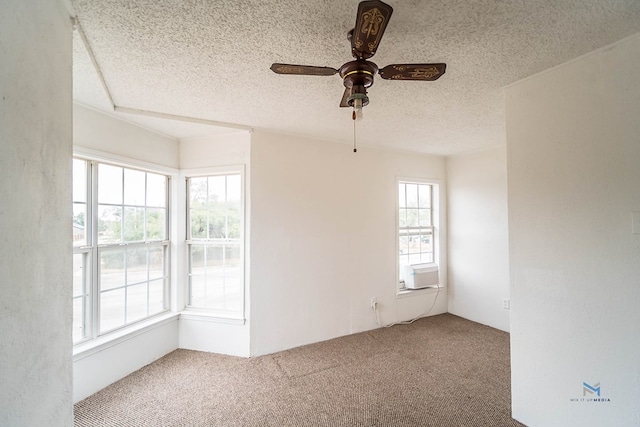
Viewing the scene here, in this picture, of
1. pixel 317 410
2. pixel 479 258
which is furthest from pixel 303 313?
pixel 479 258

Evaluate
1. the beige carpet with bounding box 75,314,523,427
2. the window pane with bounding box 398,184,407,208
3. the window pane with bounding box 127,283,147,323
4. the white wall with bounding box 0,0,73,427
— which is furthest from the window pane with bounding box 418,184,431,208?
the white wall with bounding box 0,0,73,427

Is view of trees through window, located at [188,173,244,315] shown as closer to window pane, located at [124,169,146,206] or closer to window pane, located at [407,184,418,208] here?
window pane, located at [124,169,146,206]

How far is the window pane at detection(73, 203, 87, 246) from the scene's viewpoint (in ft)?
7.38

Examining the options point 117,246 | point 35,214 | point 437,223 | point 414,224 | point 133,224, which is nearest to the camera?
point 35,214

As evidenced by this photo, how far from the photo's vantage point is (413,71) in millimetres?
1367

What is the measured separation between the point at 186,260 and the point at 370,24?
9.71ft

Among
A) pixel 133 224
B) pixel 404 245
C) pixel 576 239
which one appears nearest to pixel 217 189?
pixel 133 224

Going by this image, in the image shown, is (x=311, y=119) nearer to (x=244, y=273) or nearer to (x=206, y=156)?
(x=206, y=156)

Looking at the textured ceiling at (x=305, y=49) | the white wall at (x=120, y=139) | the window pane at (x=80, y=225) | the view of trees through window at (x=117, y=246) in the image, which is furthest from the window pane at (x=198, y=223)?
the textured ceiling at (x=305, y=49)

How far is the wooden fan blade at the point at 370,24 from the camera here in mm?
984

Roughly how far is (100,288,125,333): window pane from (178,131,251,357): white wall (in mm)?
566

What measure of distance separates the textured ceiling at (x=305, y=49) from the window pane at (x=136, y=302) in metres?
1.66

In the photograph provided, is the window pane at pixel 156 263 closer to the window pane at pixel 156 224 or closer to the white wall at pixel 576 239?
the window pane at pixel 156 224

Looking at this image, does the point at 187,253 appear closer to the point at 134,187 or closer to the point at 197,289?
the point at 197,289
